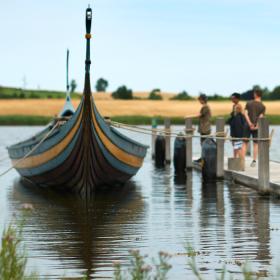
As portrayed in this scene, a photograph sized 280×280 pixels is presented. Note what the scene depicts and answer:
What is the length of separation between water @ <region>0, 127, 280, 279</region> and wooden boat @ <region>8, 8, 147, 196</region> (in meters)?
0.34

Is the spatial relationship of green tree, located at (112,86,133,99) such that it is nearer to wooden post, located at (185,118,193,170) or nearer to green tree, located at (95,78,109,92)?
green tree, located at (95,78,109,92)

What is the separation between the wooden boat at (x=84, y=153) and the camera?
53.9 feet

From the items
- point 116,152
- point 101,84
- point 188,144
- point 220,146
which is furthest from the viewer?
point 101,84

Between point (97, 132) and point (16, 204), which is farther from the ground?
point (97, 132)

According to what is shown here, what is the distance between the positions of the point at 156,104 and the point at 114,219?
3397 inches

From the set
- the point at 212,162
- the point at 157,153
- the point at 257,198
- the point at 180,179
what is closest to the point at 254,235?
the point at 257,198

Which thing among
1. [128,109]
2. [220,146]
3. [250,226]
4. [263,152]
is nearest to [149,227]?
[250,226]

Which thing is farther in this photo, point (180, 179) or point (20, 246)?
point (180, 179)

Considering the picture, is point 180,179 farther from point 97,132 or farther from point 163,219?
point 163,219

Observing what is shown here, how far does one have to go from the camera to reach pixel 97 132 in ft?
54.7

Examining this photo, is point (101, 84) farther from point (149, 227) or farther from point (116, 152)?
point (149, 227)

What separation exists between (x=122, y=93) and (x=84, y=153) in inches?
3924

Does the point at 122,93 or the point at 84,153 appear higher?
the point at 122,93

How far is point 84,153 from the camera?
1677 cm
